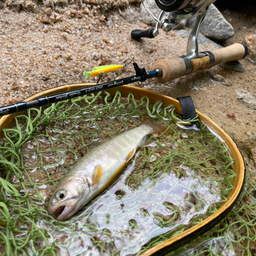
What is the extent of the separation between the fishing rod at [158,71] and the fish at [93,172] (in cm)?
37

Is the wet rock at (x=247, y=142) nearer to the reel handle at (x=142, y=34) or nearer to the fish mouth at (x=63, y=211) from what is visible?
the reel handle at (x=142, y=34)

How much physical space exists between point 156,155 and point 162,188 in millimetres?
255

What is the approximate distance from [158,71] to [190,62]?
343 millimetres

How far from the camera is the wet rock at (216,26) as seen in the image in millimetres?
3084

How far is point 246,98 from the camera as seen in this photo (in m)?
2.35

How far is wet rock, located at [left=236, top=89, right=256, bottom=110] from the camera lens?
7.54ft

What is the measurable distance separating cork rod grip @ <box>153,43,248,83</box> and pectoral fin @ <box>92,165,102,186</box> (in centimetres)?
102

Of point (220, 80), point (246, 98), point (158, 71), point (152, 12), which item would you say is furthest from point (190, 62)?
point (152, 12)

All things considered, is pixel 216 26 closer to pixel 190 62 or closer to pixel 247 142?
pixel 190 62

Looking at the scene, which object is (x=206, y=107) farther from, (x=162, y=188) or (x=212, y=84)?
(x=162, y=188)

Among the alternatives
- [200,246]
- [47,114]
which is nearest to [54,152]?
[47,114]

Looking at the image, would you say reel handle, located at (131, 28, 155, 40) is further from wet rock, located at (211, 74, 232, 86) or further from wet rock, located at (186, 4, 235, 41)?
wet rock, located at (186, 4, 235, 41)

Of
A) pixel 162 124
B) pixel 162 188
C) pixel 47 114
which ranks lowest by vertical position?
pixel 162 188

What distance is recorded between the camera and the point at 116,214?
1.26 m
